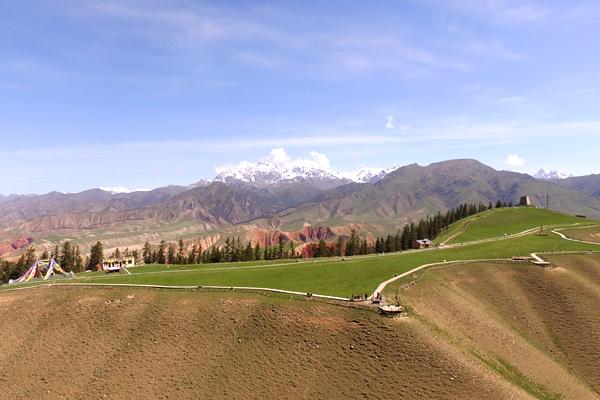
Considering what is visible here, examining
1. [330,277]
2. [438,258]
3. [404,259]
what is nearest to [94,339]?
[330,277]

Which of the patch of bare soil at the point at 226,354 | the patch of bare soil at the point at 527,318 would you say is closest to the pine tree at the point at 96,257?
the patch of bare soil at the point at 226,354

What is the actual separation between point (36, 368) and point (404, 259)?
211ft

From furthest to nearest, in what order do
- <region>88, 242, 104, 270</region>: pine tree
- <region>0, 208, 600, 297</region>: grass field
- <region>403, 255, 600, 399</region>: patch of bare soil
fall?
<region>88, 242, 104, 270</region>: pine tree
<region>0, 208, 600, 297</region>: grass field
<region>403, 255, 600, 399</region>: patch of bare soil

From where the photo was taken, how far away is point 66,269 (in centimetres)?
12731

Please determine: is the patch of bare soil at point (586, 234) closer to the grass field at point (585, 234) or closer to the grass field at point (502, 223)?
the grass field at point (585, 234)

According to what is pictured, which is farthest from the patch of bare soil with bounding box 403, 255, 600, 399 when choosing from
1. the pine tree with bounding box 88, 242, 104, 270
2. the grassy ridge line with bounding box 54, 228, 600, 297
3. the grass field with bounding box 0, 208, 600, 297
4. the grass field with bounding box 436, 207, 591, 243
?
the pine tree with bounding box 88, 242, 104, 270

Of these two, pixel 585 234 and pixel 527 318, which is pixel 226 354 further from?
pixel 585 234

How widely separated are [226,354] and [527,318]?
150 ft

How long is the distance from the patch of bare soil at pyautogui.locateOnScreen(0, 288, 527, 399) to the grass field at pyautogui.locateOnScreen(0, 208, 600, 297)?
8.41 meters

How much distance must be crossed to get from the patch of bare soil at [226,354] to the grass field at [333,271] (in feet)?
27.6

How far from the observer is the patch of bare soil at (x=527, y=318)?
50906mm

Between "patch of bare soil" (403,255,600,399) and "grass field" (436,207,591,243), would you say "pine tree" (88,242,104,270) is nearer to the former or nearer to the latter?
"grass field" (436,207,591,243)

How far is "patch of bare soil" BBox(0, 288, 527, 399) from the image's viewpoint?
1770 inches

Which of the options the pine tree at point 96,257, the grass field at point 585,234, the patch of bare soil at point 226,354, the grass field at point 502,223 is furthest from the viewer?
the pine tree at point 96,257
